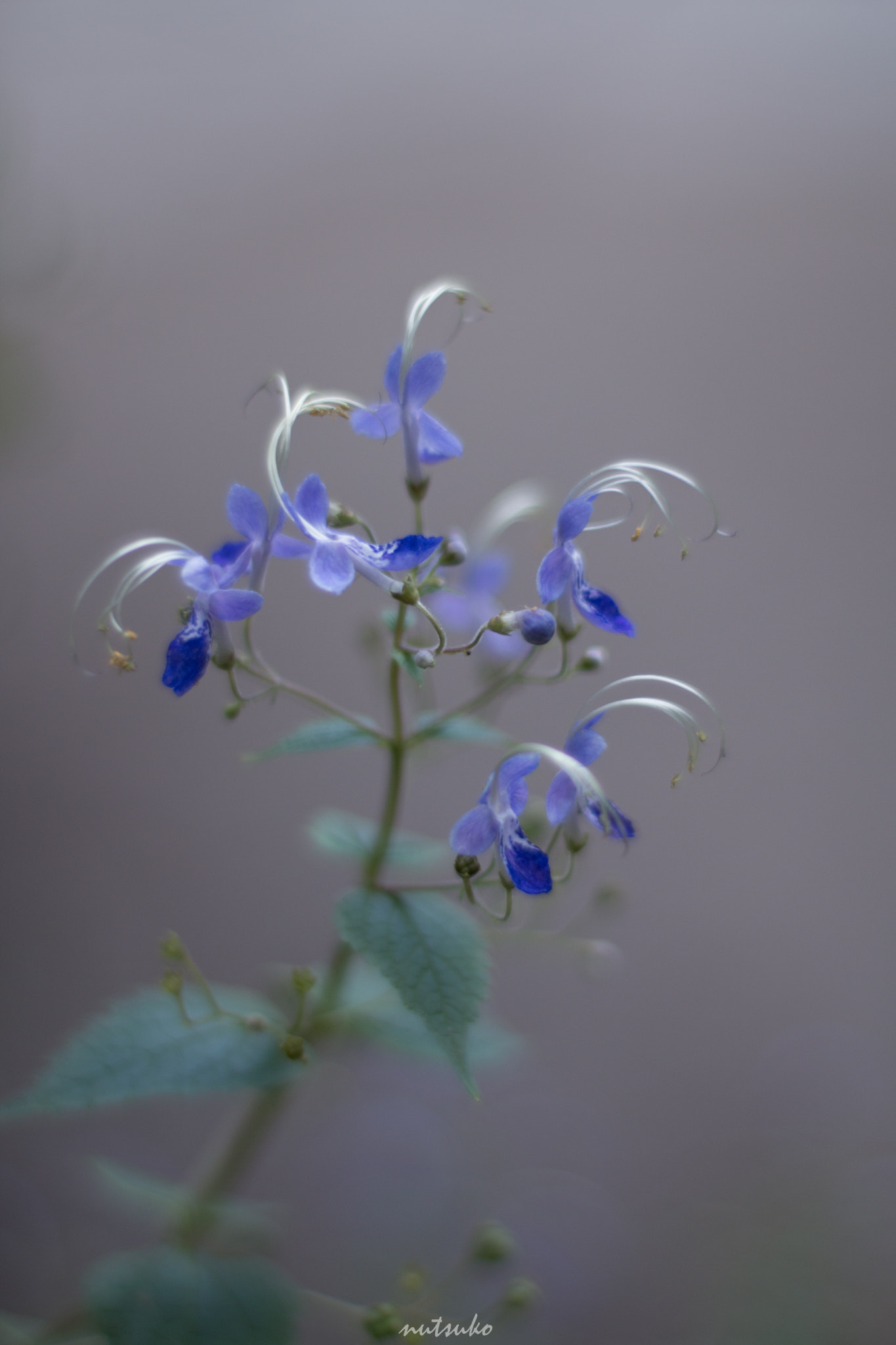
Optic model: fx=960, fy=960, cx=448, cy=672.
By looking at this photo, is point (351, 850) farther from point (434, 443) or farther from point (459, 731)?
point (434, 443)

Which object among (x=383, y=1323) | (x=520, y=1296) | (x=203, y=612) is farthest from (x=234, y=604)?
(x=520, y=1296)

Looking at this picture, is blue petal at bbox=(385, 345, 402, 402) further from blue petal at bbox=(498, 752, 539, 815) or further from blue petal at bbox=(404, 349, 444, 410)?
blue petal at bbox=(498, 752, 539, 815)

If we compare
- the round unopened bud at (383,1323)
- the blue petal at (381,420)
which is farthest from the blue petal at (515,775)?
the round unopened bud at (383,1323)

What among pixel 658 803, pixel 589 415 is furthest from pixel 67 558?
pixel 658 803

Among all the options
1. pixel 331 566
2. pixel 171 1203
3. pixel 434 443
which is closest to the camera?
pixel 331 566

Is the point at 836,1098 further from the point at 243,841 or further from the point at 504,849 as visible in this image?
the point at 504,849

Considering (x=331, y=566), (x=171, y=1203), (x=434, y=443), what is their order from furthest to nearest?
(x=171, y=1203), (x=434, y=443), (x=331, y=566)
